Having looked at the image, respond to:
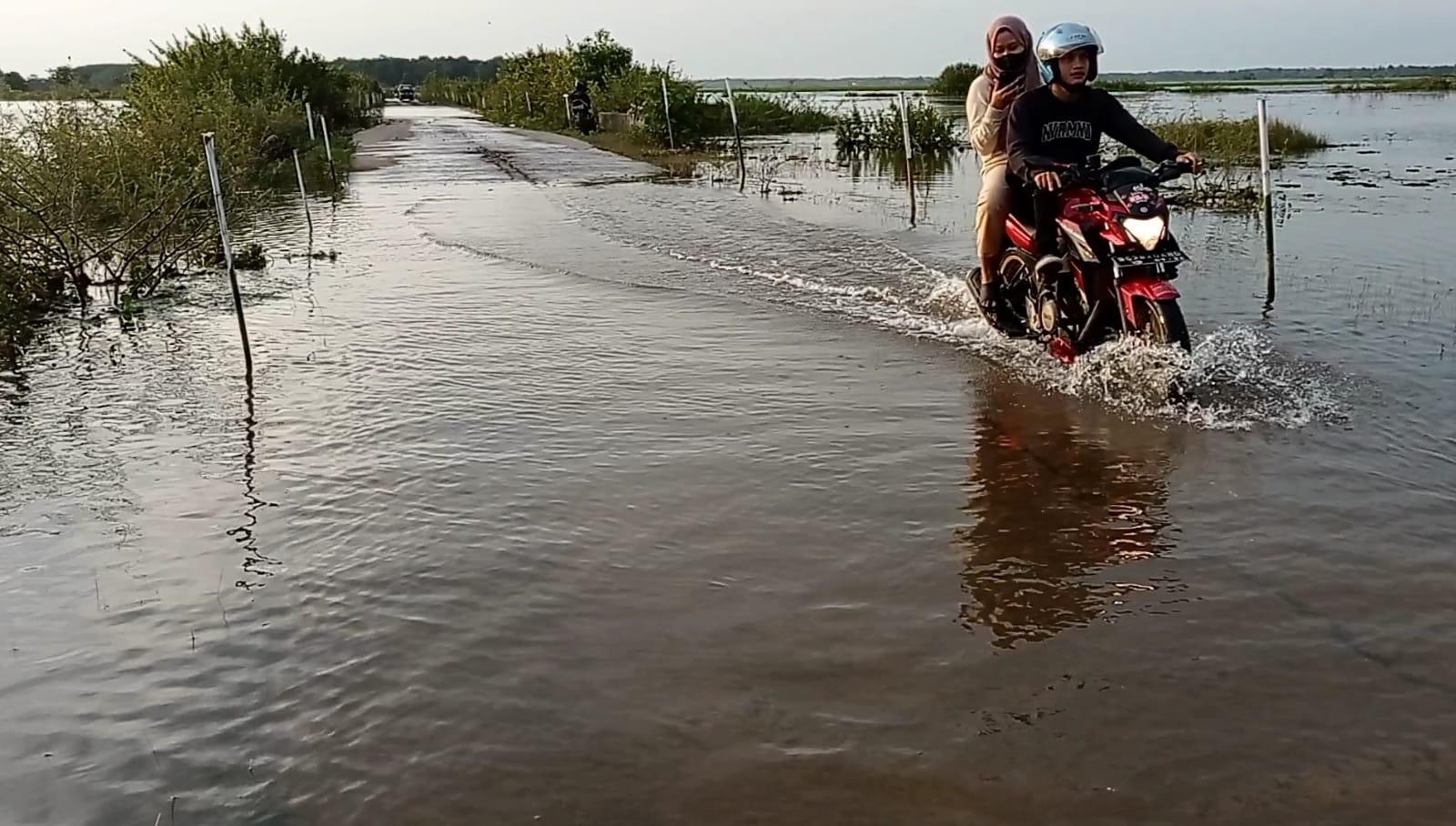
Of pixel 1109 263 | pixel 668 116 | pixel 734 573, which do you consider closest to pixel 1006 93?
pixel 1109 263

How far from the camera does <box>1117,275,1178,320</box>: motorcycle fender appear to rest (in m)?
5.77

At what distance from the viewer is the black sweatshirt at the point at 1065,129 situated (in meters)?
6.44

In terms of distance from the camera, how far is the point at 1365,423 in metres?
5.53

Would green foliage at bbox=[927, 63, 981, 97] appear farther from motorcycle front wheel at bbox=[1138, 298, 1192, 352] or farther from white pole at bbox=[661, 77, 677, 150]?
motorcycle front wheel at bbox=[1138, 298, 1192, 352]

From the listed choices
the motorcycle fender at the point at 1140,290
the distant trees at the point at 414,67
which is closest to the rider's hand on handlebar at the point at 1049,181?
the motorcycle fender at the point at 1140,290

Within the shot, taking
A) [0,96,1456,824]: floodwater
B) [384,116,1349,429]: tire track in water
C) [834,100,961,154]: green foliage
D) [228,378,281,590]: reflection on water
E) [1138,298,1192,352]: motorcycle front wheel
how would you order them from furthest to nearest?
[834,100,961,154]: green foliage → [384,116,1349,429]: tire track in water → [1138,298,1192,352]: motorcycle front wheel → [228,378,281,590]: reflection on water → [0,96,1456,824]: floodwater

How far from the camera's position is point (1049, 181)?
242 inches

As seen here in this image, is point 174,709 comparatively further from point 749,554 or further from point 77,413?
point 77,413

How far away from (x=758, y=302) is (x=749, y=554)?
5273mm

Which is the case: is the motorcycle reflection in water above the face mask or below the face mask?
below

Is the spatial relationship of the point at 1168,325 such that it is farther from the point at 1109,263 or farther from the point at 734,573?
the point at 734,573

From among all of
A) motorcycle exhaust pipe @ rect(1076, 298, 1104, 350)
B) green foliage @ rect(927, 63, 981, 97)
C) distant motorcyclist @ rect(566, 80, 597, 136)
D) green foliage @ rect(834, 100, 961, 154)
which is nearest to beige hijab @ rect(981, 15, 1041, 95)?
motorcycle exhaust pipe @ rect(1076, 298, 1104, 350)

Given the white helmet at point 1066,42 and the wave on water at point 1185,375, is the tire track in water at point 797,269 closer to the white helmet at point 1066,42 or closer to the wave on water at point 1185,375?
the wave on water at point 1185,375

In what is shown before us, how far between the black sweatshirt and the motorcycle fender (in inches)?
33.9
